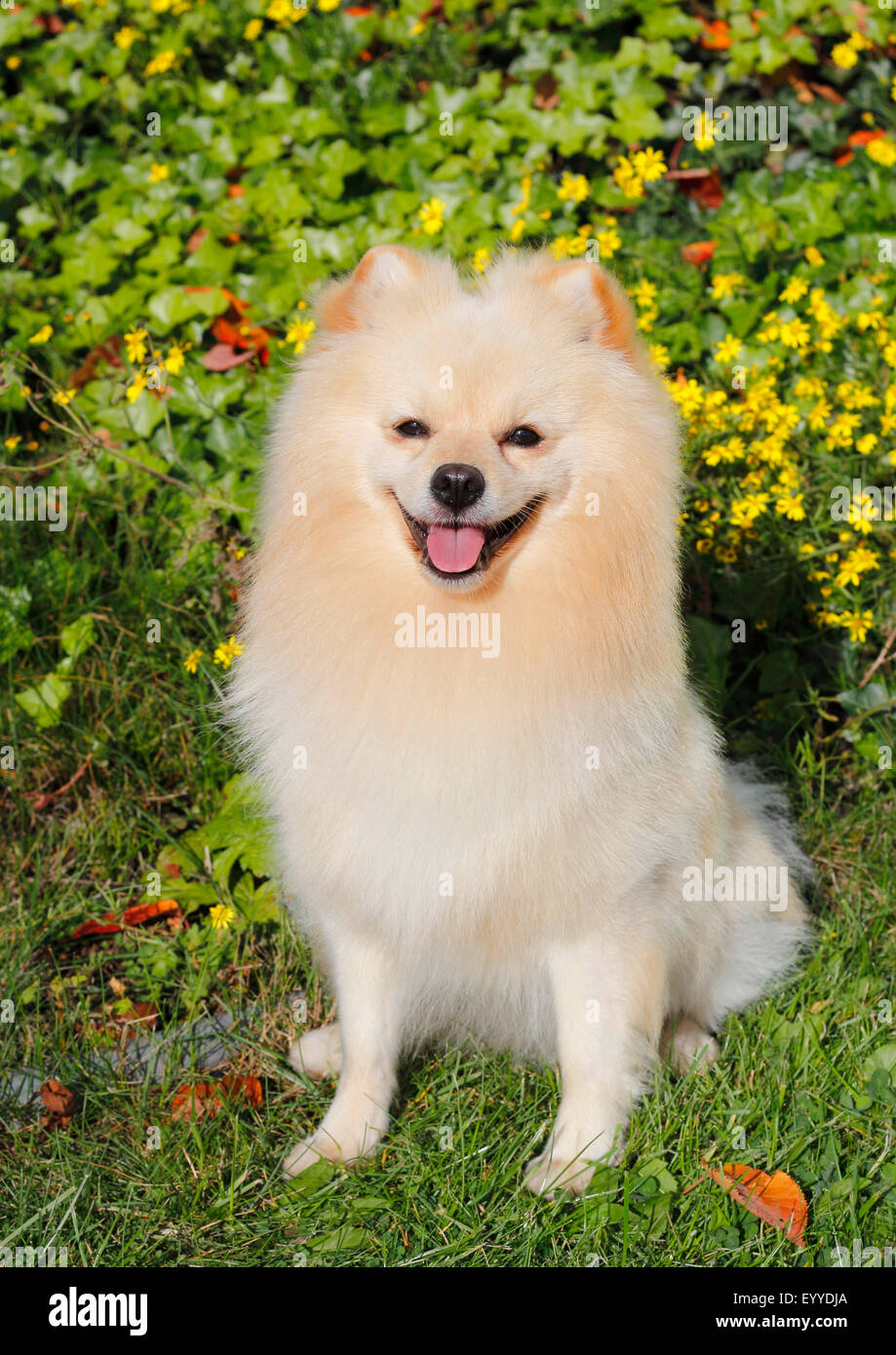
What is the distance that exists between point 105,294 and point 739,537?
263 centimetres

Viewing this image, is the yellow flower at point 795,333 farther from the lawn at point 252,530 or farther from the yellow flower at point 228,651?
the yellow flower at point 228,651

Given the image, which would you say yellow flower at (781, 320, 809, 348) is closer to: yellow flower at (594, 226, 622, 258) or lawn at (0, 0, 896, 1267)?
lawn at (0, 0, 896, 1267)

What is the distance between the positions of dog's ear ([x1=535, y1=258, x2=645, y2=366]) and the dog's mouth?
403 millimetres

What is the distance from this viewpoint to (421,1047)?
10.5 feet

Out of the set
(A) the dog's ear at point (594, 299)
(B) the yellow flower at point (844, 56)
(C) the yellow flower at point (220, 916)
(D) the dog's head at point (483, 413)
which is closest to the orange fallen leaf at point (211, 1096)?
(C) the yellow flower at point (220, 916)

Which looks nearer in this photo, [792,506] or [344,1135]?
[344,1135]

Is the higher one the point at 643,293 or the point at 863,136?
the point at 863,136

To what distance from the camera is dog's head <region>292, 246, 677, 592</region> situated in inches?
93.2

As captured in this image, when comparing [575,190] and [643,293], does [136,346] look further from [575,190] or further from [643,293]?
[575,190]

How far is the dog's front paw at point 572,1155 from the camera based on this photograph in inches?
106

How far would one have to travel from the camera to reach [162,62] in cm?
518

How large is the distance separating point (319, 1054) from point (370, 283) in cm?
191

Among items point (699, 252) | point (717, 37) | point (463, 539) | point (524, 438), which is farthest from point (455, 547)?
point (717, 37)

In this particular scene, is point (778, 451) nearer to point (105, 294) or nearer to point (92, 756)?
point (92, 756)
